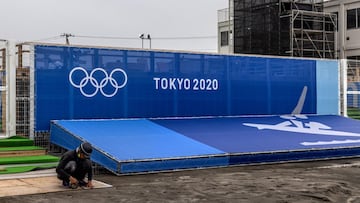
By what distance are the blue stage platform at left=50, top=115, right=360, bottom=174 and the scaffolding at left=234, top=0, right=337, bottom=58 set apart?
21.7 metres

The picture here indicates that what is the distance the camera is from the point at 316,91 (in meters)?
21.9

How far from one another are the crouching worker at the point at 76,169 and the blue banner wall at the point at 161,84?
533cm

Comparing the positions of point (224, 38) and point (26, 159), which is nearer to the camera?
point (26, 159)

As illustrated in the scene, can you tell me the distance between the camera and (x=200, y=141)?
15117mm

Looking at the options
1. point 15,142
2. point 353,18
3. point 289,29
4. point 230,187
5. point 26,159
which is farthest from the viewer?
point 353,18

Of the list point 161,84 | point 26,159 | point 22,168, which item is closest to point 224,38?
point 161,84

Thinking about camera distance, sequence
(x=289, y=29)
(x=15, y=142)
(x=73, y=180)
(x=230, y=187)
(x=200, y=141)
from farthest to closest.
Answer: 1. (x=289, y=29)
2. (x=200, y=141)
3. (x=15, y=142)
4. (x=230, y=187)
5. (x=73, y=180)

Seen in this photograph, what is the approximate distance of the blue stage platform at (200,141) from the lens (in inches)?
512

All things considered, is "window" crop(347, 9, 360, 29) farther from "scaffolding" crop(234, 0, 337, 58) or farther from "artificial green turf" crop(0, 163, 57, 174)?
"artificial green turf" crop(0, 163, 57, 174)

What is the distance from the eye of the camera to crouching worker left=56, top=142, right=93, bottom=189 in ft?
34.2

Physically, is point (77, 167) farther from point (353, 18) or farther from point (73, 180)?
point (353, 18)

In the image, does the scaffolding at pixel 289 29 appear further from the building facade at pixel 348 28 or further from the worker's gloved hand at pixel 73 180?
the worker's gloved hand at pixel 73 180

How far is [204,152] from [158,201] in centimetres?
474

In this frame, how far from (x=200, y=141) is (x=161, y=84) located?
3.54 metres
